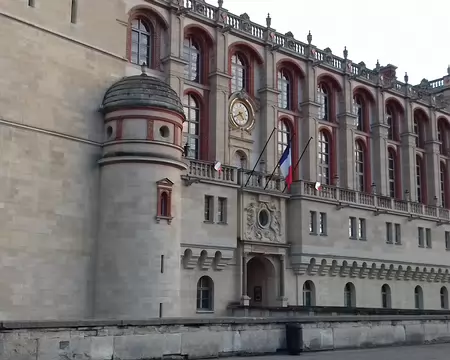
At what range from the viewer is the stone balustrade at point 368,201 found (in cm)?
4156

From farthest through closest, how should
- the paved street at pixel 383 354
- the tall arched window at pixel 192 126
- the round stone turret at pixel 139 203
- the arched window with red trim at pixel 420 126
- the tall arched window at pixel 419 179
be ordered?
the arched window with red trim at pixel 420 126, the tall arched window at pixel 419 179, the tall arched window at pixel 192 126, the round stone turret at pixel 139 203, the paved street at pixel 383 354

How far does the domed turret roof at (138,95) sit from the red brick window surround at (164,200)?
4.07m

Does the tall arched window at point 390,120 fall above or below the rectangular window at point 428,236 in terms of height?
above

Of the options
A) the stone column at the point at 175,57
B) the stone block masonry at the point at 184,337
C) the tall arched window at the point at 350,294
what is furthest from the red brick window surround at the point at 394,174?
the stone block masonry at the point at 184,337

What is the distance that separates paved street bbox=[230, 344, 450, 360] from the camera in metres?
18.3

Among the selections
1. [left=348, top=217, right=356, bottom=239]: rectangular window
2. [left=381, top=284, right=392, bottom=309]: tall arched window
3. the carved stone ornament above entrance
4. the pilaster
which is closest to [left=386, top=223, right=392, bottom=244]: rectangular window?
[left=381, top=284, right=392, bottom=309]: tall arched window

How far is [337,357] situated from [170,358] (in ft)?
17.2

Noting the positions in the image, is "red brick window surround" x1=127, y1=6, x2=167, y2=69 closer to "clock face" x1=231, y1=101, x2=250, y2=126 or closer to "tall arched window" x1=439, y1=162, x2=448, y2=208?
"clock face" x1=231, y1=101, x2=250, y2=126

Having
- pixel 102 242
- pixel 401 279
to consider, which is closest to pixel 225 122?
pixel 102 242

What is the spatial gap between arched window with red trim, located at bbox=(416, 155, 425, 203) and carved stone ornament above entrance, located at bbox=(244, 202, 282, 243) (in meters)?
22.3

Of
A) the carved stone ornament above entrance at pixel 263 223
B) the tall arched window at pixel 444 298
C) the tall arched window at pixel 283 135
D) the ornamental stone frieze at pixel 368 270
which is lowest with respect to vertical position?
the tall arched window at pixel 444 298

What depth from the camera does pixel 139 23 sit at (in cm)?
3803

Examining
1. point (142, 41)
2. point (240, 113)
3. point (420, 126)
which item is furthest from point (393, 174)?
point (142, 41)

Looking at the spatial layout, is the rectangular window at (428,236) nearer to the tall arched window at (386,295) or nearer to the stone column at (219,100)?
the tall arched window at (386,295)
